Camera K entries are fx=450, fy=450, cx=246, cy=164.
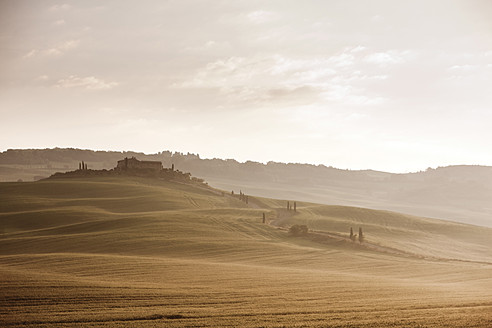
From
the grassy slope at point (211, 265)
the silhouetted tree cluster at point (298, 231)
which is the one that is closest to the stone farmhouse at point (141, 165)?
the grassy slope at point (211, 265)

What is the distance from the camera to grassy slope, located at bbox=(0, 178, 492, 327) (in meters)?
24.9

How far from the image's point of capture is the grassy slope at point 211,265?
24.9 metres

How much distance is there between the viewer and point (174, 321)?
76.5ft

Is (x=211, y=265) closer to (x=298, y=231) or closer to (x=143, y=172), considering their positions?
(x=298, y=231)

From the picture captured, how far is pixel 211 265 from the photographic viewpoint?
163 feet

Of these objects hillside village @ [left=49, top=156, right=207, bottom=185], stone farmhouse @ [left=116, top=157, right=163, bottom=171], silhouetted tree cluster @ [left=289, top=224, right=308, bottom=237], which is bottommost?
silhouetted tree cluster @ [left=289, top=224, right=308, bottom=237]

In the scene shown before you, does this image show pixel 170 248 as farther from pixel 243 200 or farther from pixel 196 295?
pixel 243 200

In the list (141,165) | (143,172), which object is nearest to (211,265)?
(143,172)

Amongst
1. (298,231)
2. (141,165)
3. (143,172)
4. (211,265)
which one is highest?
(141,165)

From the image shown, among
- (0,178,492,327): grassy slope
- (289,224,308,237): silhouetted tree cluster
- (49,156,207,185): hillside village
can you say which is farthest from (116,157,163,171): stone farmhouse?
(289,224,308,237): silhouetted tree cluster

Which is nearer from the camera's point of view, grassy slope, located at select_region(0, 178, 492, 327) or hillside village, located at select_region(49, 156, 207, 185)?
grassy slope, located at select_region(0, 178, 492, 327)

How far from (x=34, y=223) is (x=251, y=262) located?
50.9 meters

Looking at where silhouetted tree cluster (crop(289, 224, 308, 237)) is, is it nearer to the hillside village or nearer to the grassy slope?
the grassy slope

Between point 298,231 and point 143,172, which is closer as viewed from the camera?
point 298,231
